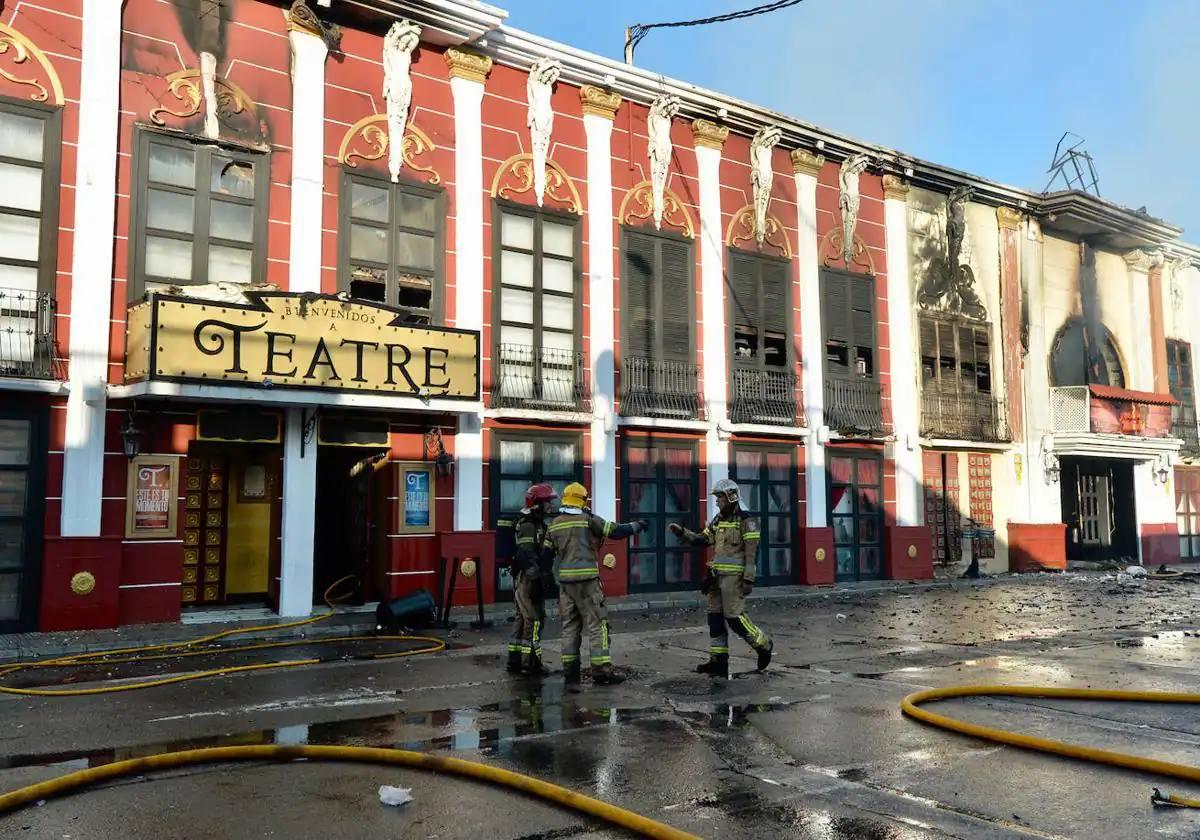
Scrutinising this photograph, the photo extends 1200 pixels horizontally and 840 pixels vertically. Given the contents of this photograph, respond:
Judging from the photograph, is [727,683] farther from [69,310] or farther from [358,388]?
[69,310]

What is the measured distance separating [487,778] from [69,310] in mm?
11339

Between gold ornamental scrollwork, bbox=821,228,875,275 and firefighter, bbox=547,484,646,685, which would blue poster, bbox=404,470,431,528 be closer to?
firefighter, bbox=547,484,646,685

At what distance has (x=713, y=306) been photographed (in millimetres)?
21203

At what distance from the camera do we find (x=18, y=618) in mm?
13453

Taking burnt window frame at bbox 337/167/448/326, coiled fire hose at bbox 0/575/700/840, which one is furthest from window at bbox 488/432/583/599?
coiled fire hose at bbox 0/575/700/840

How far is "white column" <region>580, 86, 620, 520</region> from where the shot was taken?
63.0 ft

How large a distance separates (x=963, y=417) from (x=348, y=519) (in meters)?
15.8

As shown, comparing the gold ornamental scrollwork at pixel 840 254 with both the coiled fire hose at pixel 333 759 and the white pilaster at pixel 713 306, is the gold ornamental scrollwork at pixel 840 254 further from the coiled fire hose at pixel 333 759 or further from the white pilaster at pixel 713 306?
the coiled fire hose at pixel 333 759

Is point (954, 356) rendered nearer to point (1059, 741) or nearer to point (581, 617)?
point (581, 617)

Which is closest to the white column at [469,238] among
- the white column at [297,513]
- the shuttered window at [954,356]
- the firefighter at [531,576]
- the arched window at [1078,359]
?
the white column at [297,513]

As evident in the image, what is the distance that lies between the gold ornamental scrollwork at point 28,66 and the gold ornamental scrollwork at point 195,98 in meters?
1.33

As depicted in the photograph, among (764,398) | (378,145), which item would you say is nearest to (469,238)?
(378,145)

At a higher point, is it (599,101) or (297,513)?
(599,101)

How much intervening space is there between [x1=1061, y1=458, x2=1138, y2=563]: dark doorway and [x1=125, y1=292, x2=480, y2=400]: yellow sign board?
2042 cm
